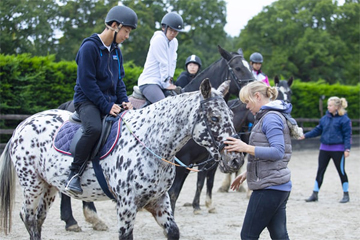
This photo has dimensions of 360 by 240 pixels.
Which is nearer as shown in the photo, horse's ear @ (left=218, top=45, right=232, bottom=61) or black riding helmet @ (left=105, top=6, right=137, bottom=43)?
black riding helmet @ (left=105, top=6, right=137, bottom=43)

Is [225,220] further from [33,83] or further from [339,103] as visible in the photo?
[33,83]

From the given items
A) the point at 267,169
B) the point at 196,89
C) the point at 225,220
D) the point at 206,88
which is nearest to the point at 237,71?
the point at 196,89

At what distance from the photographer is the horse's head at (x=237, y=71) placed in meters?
7.39

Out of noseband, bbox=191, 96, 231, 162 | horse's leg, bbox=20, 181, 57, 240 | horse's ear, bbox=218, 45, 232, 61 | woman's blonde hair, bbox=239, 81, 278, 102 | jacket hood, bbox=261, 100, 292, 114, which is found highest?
horse's ear, bbox=218, 45, 232, 61

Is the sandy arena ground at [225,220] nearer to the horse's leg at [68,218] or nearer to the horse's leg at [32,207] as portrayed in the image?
the horse's leg at [68,218]

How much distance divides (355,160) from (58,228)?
45.5ft

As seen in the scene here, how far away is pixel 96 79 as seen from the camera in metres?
4.55

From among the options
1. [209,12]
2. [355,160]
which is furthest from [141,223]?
[209,12]

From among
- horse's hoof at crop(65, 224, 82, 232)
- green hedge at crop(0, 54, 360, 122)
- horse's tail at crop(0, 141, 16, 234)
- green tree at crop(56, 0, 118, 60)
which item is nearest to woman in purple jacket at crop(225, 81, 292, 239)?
horse's tail at crop(0, 141, 16, 234)

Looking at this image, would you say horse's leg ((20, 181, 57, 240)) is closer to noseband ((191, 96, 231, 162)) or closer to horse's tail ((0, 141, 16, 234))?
horse's tail ((0, 141, 16, 234))

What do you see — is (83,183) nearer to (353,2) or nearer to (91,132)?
(91,132)

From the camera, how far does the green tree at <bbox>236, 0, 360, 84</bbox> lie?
39.6 m

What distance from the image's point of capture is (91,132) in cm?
429

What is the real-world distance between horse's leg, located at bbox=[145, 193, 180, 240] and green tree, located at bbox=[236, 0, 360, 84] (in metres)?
35.9
